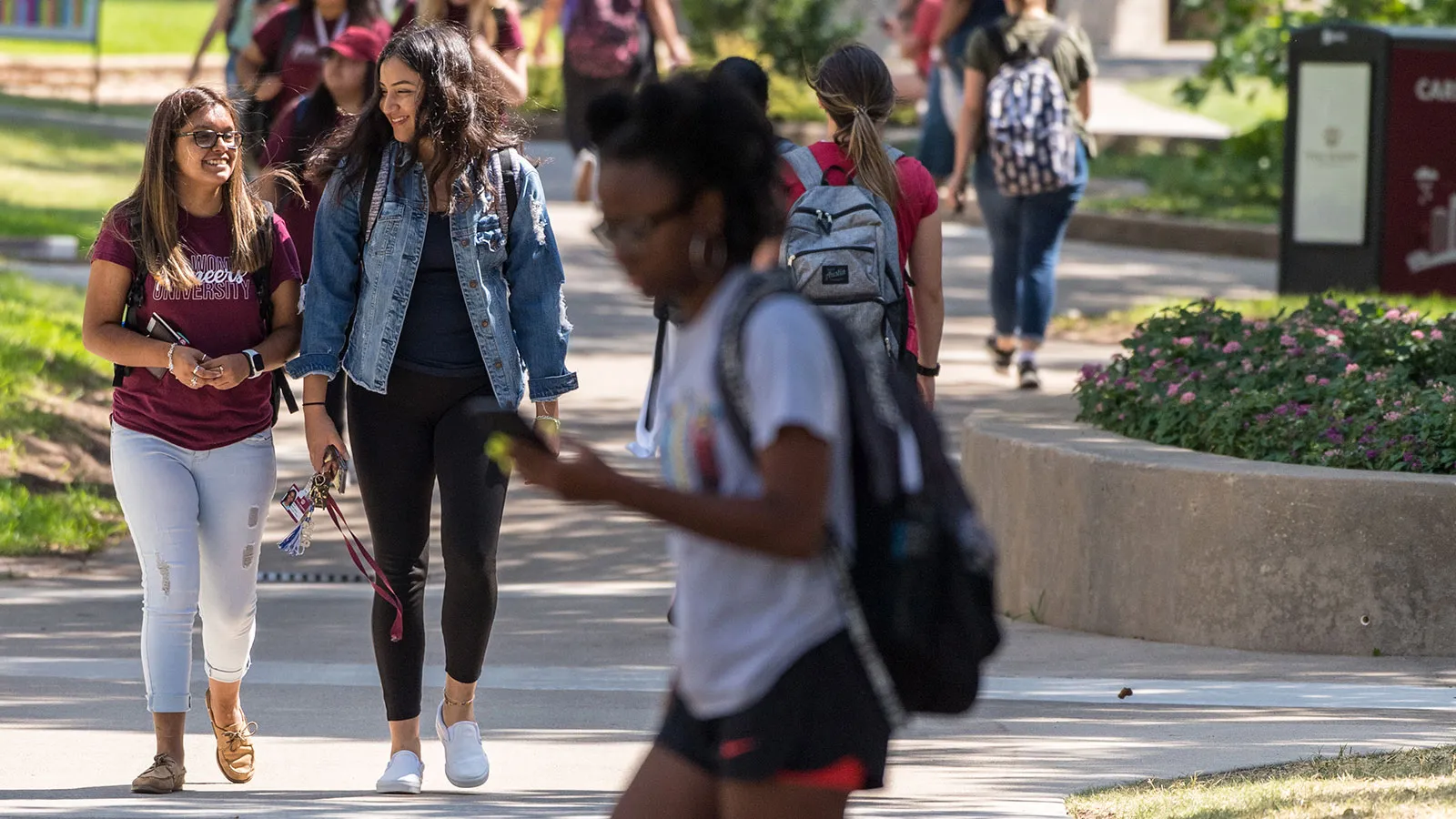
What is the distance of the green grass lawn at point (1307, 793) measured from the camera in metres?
4.59

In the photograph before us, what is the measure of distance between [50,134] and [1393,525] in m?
16.1

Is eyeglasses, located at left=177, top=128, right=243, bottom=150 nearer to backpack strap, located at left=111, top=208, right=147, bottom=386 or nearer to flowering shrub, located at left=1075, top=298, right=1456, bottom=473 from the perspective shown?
backpack strap, located at left=111, top=208, right=147, bottom=386

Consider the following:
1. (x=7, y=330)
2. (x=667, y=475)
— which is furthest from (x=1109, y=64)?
(x=667, y=475)

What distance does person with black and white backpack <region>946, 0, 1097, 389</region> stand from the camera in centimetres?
971

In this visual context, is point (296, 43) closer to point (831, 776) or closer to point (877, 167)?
point (877, 167)

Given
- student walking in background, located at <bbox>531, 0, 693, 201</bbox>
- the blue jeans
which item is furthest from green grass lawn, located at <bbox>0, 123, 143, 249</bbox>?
the blue jeans

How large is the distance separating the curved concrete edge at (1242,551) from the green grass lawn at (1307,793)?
4.11 ft

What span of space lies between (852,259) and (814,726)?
3.04 metres

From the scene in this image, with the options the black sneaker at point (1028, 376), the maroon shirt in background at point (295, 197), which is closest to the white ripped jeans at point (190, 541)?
the maroon shirt in background at point (295, 197)

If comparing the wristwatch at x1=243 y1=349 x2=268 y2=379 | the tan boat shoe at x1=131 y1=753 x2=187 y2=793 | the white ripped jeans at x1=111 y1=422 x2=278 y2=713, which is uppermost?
the wristwatch at x1=243 y1=349 x2=268 y2=379

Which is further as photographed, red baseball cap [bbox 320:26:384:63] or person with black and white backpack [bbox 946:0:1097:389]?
person with black and white backpack [bbox 946:0:1097:389]

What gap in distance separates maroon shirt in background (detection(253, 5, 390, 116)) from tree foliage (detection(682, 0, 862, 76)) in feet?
44.0

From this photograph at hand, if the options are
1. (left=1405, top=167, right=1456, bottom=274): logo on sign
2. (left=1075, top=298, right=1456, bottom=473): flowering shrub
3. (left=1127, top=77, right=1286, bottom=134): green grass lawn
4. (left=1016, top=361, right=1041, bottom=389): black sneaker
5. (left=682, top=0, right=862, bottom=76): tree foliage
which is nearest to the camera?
(left=1075, top=298, right=1456, bottom=473): flowering shrub

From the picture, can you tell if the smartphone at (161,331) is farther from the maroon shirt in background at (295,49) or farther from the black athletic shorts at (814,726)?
the maroon shirt in background at (295,49)
